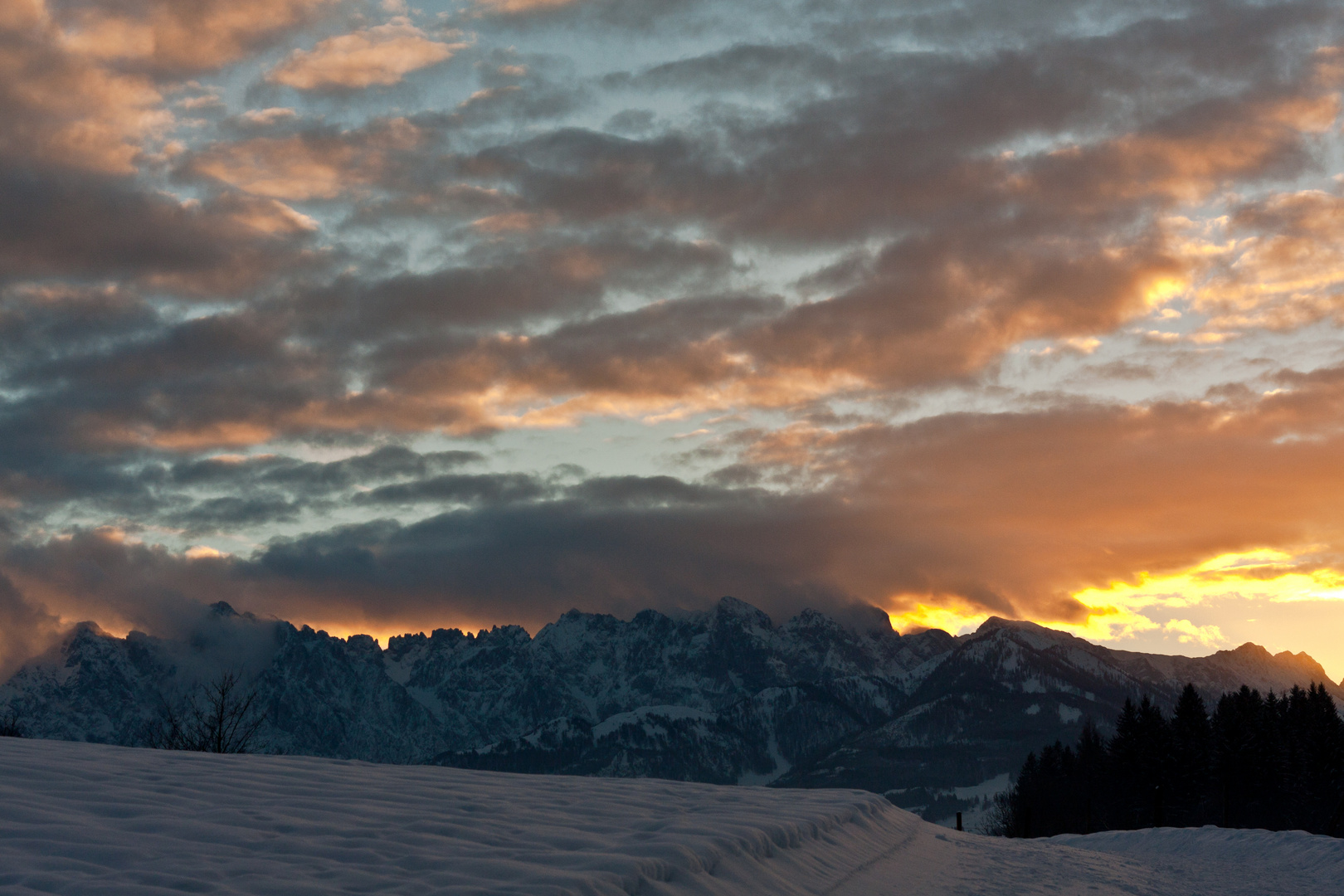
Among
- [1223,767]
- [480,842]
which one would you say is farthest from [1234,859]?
[1223,767]

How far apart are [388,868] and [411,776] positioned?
9.67m

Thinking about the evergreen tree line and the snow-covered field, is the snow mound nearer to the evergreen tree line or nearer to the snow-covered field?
the snow-covered field

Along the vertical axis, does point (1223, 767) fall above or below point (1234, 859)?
below

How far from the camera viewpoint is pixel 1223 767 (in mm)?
86062

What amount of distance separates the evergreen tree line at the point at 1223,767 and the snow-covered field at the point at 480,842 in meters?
61.9

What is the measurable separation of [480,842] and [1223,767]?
89.4m

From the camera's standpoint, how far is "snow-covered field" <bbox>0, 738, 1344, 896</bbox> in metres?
11.0

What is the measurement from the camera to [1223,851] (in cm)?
2781

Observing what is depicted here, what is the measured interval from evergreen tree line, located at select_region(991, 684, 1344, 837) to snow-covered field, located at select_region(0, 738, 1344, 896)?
203ft

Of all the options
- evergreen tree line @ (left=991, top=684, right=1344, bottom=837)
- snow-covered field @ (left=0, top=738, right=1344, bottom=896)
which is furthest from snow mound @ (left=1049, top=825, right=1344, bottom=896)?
evergreen tree line @ (left=991, top=684, right=1344, bottom=837)

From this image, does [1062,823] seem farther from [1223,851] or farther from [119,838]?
[119,838]

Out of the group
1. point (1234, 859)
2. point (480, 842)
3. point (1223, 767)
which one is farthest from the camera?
point (1223, 767)

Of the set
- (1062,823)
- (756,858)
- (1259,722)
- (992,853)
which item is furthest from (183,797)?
(1062,823)

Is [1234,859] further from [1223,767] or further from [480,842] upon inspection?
[1223,767]
